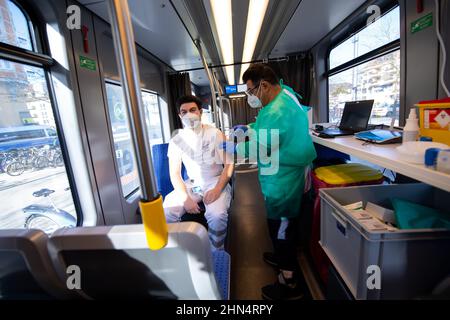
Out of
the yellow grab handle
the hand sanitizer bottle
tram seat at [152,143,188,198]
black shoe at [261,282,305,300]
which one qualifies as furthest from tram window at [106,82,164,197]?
the hand sanitizer bottle

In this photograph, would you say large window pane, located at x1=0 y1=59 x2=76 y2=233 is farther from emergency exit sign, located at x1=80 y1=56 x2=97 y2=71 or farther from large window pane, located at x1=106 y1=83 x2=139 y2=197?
large window pane, located at x1=106 y1=83 x2=139 y2=197

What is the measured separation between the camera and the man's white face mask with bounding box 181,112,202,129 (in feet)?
6.05

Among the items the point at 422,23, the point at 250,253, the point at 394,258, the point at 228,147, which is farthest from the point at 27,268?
the point at 422,23

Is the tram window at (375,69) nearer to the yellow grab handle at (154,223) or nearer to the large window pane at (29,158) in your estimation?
the yellow grab handle at (154,223)

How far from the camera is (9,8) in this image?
1.39m

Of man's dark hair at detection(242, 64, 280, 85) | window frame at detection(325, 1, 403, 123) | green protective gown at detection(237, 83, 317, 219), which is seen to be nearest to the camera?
green protective gown at detection(237, 83, 317, 219)

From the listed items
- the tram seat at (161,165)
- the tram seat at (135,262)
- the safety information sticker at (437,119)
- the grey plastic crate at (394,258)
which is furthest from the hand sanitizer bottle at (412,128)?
the tram seat at (161,165)

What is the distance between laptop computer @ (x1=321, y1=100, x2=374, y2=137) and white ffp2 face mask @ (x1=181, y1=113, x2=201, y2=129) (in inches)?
43.8

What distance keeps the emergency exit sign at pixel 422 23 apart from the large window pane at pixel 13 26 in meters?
2.88

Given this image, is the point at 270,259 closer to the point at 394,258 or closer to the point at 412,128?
the point at 394,258
